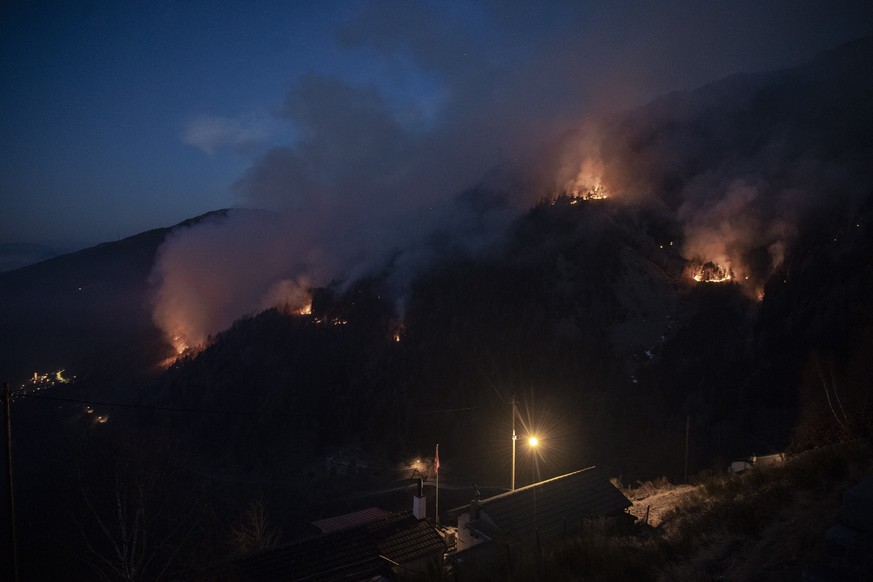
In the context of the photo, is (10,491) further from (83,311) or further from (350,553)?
(83,311)

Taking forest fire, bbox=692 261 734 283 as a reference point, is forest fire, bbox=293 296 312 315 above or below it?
below

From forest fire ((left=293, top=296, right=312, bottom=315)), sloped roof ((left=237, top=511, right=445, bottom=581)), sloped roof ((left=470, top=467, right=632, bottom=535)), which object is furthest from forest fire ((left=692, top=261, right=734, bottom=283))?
forest fire ((left=293, top=296, right=312, bottom=315))

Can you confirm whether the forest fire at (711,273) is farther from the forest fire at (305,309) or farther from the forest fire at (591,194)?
the forest fire at (305,309)

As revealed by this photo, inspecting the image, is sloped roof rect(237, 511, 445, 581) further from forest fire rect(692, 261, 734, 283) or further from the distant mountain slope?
the distant mountain slope

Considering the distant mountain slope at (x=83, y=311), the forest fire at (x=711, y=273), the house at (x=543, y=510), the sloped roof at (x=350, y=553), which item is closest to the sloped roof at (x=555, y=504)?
the house at (x=543, y=510)

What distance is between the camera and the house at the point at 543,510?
58.6 feet

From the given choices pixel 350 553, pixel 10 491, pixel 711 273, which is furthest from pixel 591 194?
pixel 10 491

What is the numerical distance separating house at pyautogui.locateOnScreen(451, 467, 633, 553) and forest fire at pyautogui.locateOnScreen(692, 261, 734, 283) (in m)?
58.4

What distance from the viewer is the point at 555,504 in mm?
19125

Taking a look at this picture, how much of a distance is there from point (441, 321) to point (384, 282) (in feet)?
63.6

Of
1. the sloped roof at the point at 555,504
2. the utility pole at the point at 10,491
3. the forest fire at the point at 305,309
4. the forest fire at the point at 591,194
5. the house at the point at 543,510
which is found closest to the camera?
the utility pole at the point at 10,491

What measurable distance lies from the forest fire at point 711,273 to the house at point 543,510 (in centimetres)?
5842

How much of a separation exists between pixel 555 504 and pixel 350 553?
8.82 m

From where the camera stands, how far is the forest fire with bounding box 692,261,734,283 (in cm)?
6812
